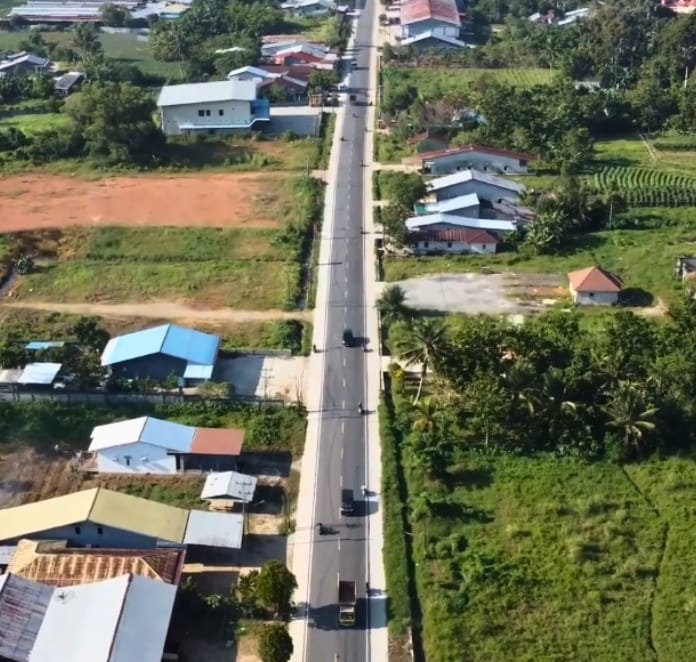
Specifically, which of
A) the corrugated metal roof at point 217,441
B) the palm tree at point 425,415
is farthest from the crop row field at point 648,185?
the corrugated metal roof at point 217,441

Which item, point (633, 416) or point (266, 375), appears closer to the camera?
point (633, 416)

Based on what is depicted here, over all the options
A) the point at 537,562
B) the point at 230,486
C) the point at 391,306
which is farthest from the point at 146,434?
the point at 537,562

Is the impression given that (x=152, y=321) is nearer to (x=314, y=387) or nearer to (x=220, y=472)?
(x=314, y=387)

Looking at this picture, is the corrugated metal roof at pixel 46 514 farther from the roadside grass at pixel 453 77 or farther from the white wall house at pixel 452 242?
the roadside grass at pixel 453 77

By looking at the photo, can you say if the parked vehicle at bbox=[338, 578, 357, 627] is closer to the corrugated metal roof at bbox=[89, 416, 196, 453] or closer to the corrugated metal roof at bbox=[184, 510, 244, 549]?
the corrugated metal roof at bbox=[184, 510, 244, 549]

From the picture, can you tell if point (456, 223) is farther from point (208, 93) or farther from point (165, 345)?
point (208, 93)

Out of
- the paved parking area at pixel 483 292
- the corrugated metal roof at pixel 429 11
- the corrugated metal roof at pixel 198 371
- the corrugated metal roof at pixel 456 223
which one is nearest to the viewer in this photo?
the corrugated metal roof at pixel 198 371
